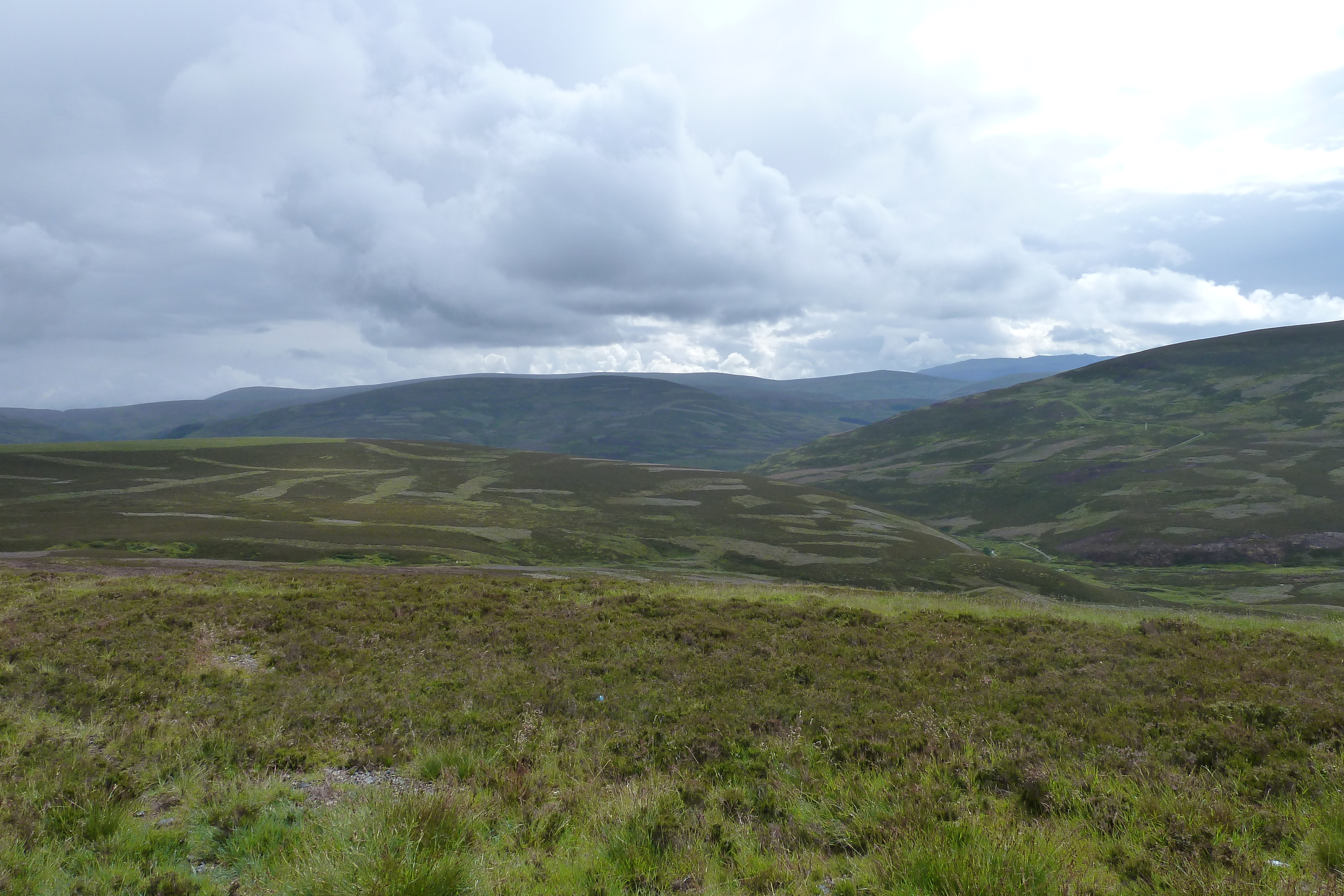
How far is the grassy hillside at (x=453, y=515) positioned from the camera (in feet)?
230

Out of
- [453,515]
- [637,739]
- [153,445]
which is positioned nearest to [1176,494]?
[453,515]

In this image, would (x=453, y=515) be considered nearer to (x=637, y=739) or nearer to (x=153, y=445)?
(x=637, y=739)

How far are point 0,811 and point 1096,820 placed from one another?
50.5ft

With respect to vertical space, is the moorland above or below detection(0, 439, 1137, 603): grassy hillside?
above

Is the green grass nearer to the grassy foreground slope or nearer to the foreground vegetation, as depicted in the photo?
the foreground vegetation

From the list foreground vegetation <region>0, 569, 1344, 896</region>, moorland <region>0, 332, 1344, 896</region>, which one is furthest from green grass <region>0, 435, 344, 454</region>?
foreground vegetation <region>0, 569, 1344, 896</region>

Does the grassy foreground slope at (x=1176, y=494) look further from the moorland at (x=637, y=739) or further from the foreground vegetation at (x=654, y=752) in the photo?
the foreground vegetation at (x=654, y=752)

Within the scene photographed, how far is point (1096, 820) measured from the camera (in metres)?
9.23

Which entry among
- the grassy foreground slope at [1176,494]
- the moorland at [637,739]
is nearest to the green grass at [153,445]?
the moorland at [637,739]

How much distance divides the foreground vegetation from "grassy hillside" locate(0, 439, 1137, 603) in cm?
4298

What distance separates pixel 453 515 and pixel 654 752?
295ft

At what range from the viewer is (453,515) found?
96.6 metres

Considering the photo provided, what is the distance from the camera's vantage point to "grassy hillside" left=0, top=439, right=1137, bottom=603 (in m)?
70.1

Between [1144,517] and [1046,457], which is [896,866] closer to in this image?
[1144,517]
